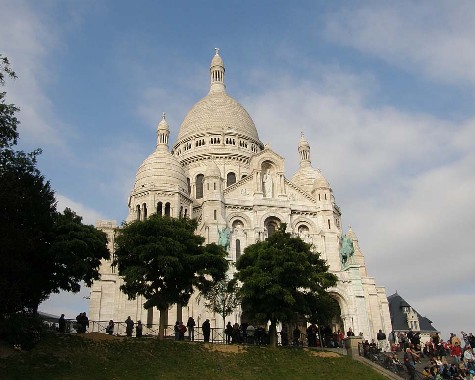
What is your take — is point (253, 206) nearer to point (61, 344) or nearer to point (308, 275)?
point (308, 275)

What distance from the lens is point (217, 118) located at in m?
76.4

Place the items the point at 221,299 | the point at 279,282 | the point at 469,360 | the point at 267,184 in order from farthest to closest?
1. the point at 267,184
2. the point at 221,299
3. the point at 279,282
4. the point at 469,360

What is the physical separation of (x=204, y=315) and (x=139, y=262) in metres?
13.8

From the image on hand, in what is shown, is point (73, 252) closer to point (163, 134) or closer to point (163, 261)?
point (163, 261)

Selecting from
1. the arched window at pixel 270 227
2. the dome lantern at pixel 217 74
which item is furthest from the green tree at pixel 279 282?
the dome lantern at pixel 217 74

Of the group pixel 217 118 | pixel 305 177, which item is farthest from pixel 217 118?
pixel 305 177

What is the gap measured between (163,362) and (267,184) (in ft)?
109

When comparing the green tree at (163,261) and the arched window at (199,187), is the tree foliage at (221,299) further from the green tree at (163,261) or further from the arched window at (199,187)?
the arched window at (199,187)

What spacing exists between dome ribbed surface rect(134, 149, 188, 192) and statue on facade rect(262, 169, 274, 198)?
8.75m

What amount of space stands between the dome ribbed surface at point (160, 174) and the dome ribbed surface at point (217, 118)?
1576 centimetres

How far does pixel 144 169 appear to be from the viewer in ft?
193

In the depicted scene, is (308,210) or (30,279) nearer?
(30,279)

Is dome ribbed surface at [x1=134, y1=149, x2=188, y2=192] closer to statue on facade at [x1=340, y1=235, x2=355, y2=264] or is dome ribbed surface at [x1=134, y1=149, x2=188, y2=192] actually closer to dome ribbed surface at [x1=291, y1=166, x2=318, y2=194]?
dome ribbed surface at [x1=291, y1=166, x2=318, y2=194]

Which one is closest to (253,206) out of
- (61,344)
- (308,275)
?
(308,275)
